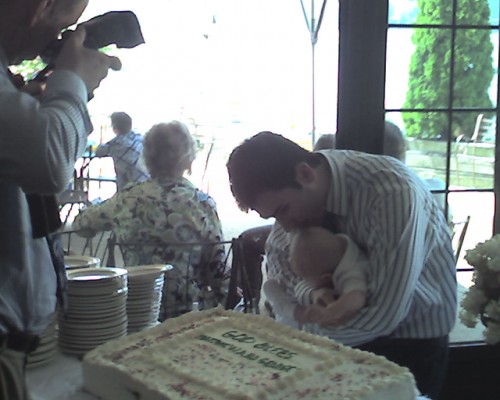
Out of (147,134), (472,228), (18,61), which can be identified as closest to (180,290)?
(147,134)

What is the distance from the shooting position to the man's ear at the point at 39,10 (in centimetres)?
87

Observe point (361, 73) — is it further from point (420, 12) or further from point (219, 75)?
point (219, 75)

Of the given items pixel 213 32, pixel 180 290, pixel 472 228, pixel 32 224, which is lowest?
pixel 180 290

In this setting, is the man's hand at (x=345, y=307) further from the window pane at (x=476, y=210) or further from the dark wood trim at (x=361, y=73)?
the window pane at (x=476, y=210)

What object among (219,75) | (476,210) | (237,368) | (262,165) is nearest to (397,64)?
(476,210)

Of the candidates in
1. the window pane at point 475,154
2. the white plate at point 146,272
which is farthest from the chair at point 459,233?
the white plate at point 146,272

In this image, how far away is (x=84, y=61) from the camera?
0.93 m

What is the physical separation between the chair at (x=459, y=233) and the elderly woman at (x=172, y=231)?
90cm

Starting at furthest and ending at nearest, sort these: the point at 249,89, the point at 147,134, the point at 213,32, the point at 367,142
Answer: the point at 249,89 → the point at 213,32 → the point at 147,134 → the point at 367,142

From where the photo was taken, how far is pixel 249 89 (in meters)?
9.21

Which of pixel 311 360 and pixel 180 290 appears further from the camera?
pixel 180 290

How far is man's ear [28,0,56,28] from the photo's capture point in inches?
34.3

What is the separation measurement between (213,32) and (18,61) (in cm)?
787

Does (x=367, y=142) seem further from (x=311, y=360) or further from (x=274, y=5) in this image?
(x=274, y=5)
